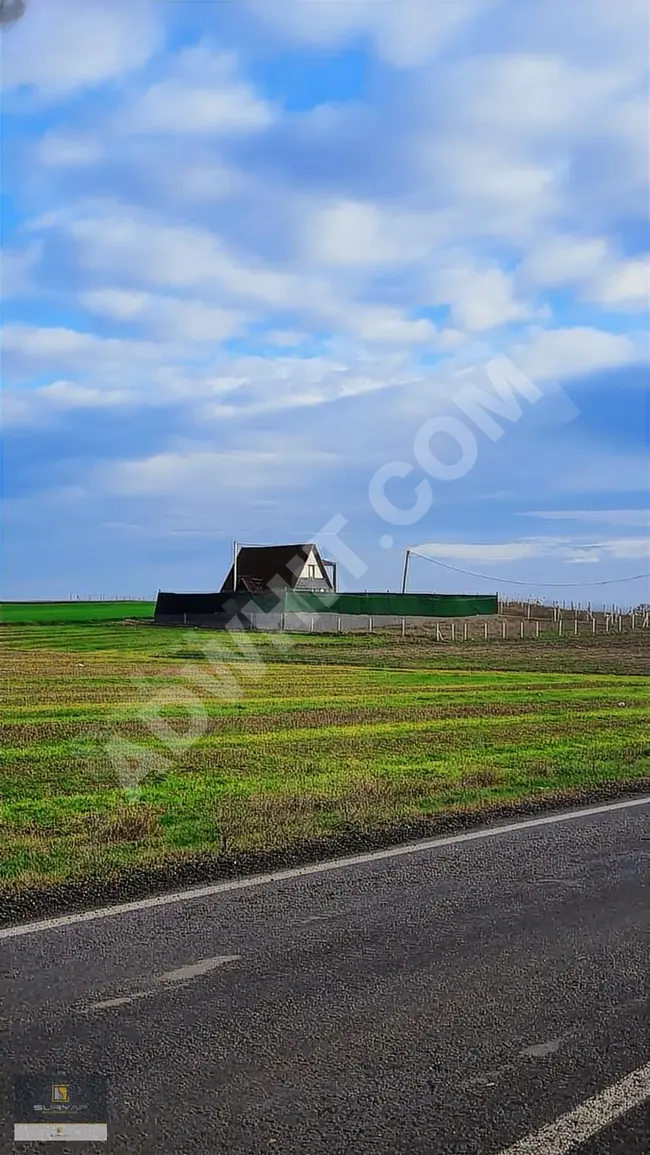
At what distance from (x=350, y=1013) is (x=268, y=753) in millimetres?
9236

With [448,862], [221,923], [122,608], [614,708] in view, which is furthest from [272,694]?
[122,608]

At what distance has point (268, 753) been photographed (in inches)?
565

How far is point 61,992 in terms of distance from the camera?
17.6ft

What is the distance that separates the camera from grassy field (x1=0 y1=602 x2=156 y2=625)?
77875mm

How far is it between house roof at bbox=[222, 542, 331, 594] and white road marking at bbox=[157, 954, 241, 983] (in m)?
65.3

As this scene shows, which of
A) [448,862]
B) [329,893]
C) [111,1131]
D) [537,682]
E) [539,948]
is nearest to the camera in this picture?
[111,1131]

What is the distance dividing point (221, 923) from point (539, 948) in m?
1.88

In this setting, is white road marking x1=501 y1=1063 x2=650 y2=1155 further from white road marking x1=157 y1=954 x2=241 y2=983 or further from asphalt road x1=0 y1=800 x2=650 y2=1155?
white road marking x1=157 y1=954 x2=241 y2=983

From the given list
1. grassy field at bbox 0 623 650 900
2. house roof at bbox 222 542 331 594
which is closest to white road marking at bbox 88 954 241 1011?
grassy field at bbox 0 623 650 900

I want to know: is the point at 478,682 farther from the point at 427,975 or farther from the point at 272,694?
the point at 427,975

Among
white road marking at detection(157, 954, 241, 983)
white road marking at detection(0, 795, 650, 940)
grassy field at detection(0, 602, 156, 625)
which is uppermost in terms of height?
grassy field at detection(0, 602, 156, 625)

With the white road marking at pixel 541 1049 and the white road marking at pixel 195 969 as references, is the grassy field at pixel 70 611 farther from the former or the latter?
the white road marking at pixel 541 1049

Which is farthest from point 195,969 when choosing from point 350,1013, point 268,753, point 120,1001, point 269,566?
point 269,566

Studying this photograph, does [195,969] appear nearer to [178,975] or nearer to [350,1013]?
[178,975]
